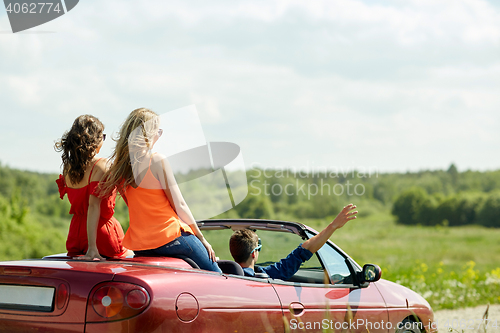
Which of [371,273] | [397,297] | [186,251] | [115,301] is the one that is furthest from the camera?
[397,297]

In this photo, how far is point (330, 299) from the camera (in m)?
3.53

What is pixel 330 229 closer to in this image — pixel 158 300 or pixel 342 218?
pixel 342 218

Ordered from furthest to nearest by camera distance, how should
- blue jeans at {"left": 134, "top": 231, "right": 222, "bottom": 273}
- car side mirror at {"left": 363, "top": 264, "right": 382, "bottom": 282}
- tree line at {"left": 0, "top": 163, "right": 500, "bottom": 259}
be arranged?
1. tree line at {"left": 0, "top": 163, "right": 500, "bottom": 259}
2. car side mirror at {"left": 363, "top": 264, "right": 382, "bottom": 282}
3. blue jeans at {"left": 134, "top": 231, "right": 222, "bottom": 273}

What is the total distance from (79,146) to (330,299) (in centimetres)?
220

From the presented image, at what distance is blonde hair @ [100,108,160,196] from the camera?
3.18 metres

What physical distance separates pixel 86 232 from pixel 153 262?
803 mm

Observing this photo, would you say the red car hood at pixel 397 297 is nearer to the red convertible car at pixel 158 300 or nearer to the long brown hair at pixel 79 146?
the red convertible car at pixel 158 300

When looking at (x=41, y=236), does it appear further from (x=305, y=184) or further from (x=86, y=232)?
(x=86, y=232)

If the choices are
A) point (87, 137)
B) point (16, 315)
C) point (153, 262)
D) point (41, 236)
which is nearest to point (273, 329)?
point (153, 262)

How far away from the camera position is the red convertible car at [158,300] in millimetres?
2459

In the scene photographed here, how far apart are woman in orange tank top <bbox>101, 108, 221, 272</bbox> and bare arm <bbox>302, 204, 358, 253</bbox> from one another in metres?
0.80

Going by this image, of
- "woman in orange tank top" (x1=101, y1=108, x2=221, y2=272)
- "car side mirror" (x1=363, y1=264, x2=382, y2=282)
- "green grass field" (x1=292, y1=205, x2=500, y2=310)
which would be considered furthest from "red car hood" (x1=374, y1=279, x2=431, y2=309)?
"green grass field" (x1=292, y1=205, x2=500, y2=310)

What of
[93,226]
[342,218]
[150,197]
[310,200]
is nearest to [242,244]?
[342,218]

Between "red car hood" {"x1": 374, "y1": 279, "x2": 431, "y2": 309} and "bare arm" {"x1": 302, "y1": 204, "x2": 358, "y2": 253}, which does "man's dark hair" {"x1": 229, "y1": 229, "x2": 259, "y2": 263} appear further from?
"red car hood" {"x1": 374, "y1": 279, "x2": 431, "y2": 309}
